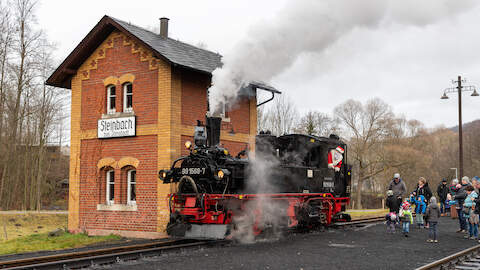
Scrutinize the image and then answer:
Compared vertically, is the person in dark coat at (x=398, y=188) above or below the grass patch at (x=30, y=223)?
above

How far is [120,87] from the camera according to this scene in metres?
14.9

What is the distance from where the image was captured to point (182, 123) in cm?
1388

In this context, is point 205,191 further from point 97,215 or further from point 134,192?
point 97,215

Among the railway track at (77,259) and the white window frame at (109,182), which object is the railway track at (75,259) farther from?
the white window frame at (109,182)

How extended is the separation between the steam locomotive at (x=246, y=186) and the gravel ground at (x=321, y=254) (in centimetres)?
57

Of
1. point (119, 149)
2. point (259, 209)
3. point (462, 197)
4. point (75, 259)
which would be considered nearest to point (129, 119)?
point (119, 149)

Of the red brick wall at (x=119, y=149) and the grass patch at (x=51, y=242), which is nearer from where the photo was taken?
the grass patch at (x=51, y=242)

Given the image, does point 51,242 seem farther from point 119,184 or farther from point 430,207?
point 430,207

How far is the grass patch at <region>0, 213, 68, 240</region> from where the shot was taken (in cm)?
1983

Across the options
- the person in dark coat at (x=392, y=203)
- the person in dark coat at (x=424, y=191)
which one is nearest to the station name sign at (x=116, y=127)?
the person in dark coat at (x=392, y=203)

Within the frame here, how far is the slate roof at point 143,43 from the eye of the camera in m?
13.6

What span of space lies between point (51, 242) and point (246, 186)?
21.6 feet

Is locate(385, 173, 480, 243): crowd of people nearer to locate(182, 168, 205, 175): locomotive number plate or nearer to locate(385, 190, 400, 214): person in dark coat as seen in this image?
locate(385, 190, 400, 214): person in dark coat

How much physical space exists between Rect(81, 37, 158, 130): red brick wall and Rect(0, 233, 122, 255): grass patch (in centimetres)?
362
